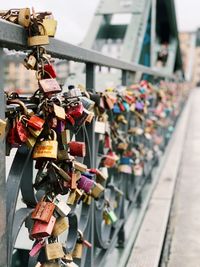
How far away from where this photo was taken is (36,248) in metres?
1.11

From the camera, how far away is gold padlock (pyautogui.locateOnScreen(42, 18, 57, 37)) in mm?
1051

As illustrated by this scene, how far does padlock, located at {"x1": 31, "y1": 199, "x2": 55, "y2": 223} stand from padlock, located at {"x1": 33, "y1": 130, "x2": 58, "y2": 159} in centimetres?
14

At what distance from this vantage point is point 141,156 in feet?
9.89

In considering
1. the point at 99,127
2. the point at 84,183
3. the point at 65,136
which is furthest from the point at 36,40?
the point at 99,127

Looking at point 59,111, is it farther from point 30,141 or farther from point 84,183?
point 84,183

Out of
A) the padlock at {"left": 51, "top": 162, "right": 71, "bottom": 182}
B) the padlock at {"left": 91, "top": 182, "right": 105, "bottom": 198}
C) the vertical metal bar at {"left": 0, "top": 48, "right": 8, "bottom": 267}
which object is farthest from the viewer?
the padlock at {"left": 91, "top": 182, "right": 105, "bottom": 198}

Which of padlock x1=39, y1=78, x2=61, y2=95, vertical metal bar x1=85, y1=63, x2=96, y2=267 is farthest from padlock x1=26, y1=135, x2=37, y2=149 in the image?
vertical metal bar x1=85, y1=63, x2=96, y2=267

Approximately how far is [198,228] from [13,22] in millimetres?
2283

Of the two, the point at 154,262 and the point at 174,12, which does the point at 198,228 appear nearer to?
the point at 154,262

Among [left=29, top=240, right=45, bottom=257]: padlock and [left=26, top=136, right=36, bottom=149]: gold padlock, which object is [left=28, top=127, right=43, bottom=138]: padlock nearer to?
[left=26, top=136, right=36, bottom=149]: gold padlock

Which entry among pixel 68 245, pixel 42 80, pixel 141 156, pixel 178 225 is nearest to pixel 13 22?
pixel 42 80

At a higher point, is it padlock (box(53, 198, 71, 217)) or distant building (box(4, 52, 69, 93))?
distant building (box(4, 52, 69, 93))

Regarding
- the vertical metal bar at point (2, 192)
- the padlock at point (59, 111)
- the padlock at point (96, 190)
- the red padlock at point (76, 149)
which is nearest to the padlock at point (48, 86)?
the padlock at point (59, 111)

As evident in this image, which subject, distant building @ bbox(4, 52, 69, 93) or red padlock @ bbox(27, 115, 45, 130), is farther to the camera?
distant building @ bbox(4, 52, 69, 93)
